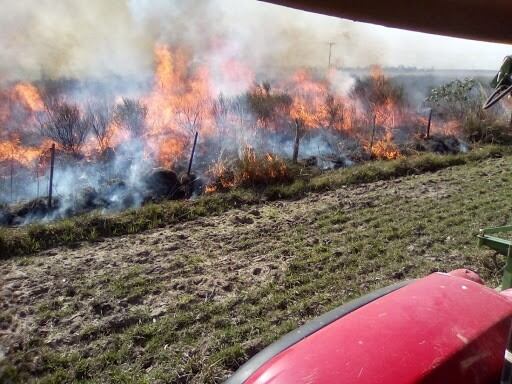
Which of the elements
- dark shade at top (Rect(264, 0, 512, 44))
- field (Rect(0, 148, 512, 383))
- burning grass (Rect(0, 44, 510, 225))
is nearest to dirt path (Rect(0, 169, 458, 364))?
field (Rect(0, 148, 512, 383))

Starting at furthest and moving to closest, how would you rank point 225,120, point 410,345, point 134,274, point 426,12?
point 225,120, point 134,274, point 410,345, point 426,12

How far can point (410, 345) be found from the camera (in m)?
1.95

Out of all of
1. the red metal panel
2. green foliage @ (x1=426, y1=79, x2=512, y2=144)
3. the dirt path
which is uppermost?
green foliage @ (x1=426, y1=79, x2=512, y2=144)

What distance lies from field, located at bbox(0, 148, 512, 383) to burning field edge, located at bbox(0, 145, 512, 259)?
2 cm

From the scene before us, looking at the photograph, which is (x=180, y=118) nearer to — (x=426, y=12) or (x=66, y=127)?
(x=66, y=127)

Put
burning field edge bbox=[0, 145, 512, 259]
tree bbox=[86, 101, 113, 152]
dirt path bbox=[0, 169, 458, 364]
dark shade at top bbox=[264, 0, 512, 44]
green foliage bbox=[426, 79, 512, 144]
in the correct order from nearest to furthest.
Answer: dark shade at top bbox=[264, 0, 512, 44]
dirt path bbox=[0, 169, 458, 364]
burning field edge bbox=[0, 145, 512, 259]
tree bbox=[86, 101, 113, 152]
green foliage bbox=[426, 79, 512, 144]

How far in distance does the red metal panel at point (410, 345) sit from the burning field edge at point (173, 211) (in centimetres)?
465

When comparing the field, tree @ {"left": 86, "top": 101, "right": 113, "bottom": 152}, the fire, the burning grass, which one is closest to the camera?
the field

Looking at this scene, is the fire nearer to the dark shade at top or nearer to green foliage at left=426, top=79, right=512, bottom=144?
green foliage at left=426, top=79, right=512, bottom=144

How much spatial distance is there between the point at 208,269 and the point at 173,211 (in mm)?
1925

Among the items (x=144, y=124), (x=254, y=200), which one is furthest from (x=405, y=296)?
(x=144, y=124)

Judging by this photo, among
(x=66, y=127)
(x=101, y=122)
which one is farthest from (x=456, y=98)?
(x=66, y=127)

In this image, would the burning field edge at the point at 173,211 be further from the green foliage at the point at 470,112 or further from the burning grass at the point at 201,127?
the green foliage at the point at 470,112

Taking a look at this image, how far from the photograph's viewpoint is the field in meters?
3.73
